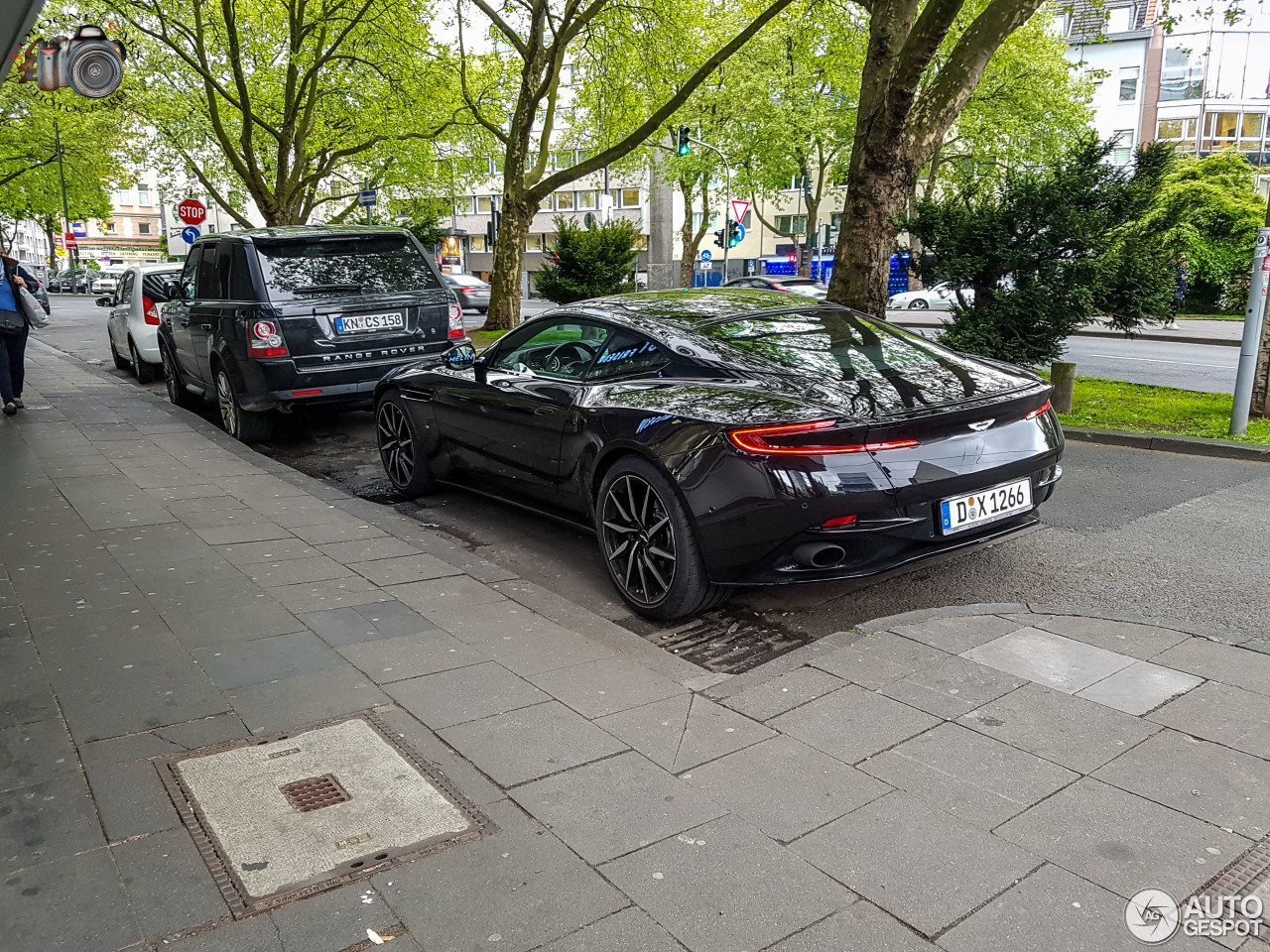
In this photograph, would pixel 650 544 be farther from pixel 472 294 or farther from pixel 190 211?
pixel 472 294

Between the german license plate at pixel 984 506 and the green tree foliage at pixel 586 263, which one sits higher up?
the green tree foliage at pixel 586 263

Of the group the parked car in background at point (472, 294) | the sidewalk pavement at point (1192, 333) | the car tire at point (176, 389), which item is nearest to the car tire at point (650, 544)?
the car tire at point (176, 389)

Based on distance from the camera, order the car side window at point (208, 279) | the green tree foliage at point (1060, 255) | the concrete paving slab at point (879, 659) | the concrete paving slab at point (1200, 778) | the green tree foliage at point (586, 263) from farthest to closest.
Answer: the green tree foliage at point (586, 263) < the car side window at point (208, 279) < the green tree foliage at point (1060, 255) < the concrete paving slab at point (879, 659) < the concrete paving slab at point (1200, 778)

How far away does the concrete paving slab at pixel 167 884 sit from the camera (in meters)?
2.45

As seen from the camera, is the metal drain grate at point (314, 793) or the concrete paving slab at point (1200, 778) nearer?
the concrete paving slab at point (1200, 778)

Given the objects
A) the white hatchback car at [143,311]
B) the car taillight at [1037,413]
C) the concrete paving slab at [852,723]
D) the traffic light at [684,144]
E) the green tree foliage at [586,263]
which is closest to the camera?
the concrete paving slab at [852,723]

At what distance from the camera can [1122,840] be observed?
9.01 feet

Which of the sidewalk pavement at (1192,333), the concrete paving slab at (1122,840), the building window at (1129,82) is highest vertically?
the building window at (1129,82)

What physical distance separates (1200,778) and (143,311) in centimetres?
1405

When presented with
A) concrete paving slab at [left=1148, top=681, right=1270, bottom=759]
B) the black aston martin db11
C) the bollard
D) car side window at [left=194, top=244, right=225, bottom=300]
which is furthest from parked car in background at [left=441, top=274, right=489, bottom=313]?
concrete paving slab at [left=1148, top=681, right=1270, bottom=759]

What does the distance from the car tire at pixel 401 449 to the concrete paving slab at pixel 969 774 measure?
14.3 ft

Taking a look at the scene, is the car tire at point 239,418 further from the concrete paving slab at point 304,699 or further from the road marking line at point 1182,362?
the road marking line at point 1182,362

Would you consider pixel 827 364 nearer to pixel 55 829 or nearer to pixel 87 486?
pixel 55 829

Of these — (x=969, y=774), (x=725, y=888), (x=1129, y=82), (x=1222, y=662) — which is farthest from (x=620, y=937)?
(x=1129, y=82)
